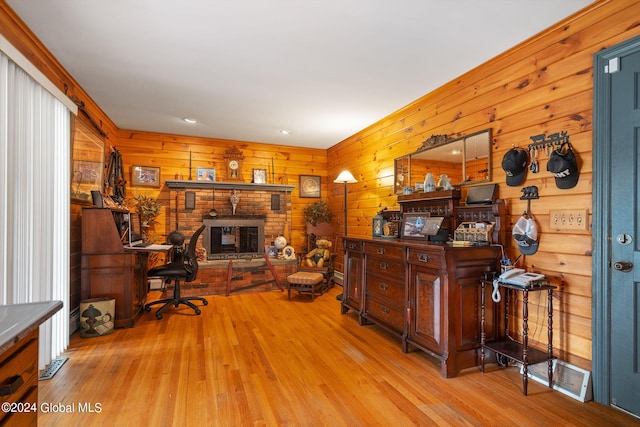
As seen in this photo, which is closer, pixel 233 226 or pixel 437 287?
pixel 437 287

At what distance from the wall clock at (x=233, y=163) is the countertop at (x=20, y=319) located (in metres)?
4.60

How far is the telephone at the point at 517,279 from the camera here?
221 cm

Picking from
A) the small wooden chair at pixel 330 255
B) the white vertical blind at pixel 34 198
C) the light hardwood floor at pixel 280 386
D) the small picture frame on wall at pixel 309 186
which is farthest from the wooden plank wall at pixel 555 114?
the white vertical blind at pixel 34 198

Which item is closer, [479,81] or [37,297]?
[37,297]

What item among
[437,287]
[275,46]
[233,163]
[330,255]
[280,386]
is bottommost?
[280,386]

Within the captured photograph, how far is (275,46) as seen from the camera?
2631 millimetres

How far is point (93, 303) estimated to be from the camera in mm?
3199

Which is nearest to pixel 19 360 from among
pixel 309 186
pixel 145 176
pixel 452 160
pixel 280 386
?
pixel 280 386

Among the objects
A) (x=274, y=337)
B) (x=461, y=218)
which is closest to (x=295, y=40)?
(x=461, y=218)

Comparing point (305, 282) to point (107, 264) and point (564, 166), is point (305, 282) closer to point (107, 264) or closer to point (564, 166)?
point (107, 264)

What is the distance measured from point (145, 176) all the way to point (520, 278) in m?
5.30

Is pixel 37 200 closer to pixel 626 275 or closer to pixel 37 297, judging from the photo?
pixel 37 297

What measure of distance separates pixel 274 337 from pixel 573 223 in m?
2.63

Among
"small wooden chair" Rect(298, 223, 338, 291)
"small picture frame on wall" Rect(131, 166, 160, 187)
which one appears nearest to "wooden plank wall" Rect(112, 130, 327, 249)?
"small picture frame on wall" Rect(131, 166, 160, 187)
